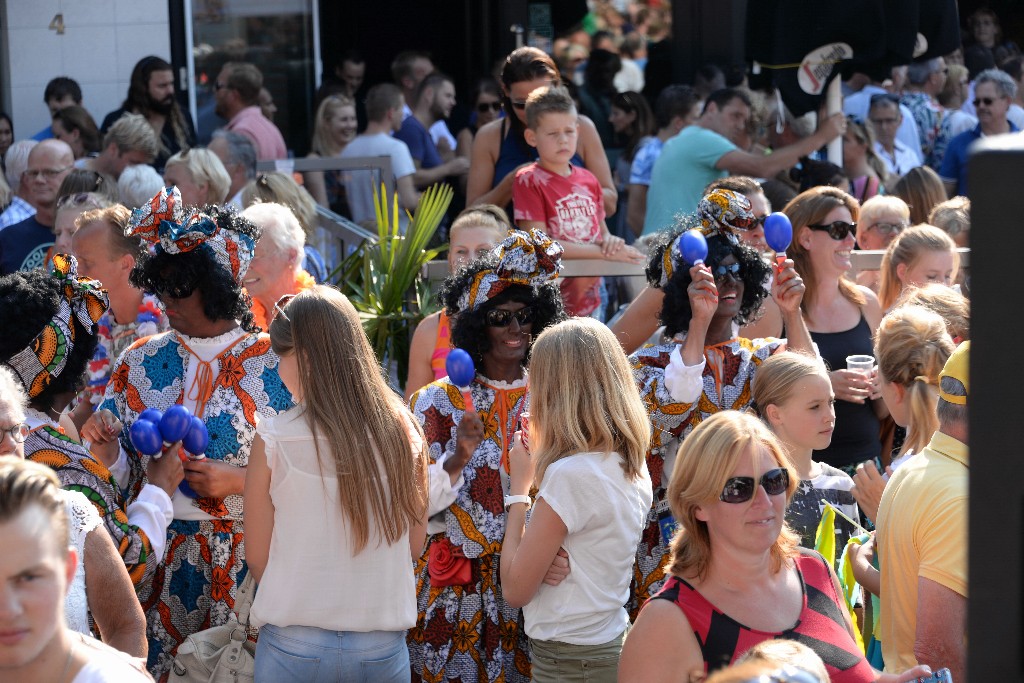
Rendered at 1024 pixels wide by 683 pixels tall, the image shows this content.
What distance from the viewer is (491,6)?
12.4 meters

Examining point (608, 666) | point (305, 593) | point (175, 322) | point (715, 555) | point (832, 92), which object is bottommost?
point (608, 666)

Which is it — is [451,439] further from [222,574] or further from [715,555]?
[715,555]

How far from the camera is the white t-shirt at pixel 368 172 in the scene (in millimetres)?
7762

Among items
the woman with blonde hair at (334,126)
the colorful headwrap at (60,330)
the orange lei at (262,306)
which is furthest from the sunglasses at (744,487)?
the woman with blonde hair at (334,126)

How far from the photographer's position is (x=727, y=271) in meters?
4.31

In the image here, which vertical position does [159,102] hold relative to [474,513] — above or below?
above

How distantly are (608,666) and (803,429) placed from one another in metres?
1.09

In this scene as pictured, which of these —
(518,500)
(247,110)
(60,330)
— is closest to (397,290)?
(518,500)

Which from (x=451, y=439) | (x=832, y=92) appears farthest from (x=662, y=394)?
(x=832, y=92)

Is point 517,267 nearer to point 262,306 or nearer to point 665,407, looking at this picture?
point 665,407

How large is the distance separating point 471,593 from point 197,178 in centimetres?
332

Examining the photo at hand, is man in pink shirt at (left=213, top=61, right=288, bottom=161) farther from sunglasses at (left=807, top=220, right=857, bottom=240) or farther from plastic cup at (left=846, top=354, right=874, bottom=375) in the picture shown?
plastic cup at (left=846, top=354, right=874, bottom=375)

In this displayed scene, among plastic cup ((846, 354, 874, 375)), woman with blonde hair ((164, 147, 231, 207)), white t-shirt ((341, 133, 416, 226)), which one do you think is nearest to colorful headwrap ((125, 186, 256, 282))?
plastic cup ((846, 354, 874, 375))

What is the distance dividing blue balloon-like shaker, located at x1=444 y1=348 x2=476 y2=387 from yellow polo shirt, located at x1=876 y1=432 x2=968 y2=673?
1301 mm
